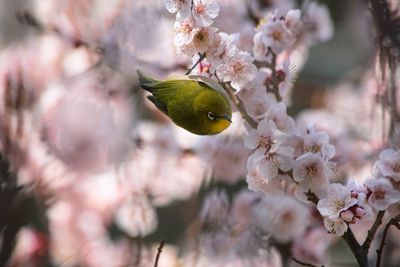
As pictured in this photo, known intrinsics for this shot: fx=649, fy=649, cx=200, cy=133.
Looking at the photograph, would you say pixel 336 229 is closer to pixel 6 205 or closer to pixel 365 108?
pixel 6 205

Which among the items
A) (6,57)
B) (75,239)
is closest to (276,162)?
(75,239)

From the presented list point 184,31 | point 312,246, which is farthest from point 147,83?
point 312,246

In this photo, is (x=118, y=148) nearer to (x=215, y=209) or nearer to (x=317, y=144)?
(x=215, y=209)

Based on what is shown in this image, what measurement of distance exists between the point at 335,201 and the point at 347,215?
21mm

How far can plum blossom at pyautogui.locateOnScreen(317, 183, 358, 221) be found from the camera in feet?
2.27

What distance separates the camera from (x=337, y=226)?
2.27ft

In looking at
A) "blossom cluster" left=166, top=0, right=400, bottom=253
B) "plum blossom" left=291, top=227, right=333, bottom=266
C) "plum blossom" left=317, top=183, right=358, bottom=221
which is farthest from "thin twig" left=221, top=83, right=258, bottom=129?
"plum blossom" left=291, top=227, right=333, bottom=266

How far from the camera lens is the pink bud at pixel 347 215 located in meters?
0.69

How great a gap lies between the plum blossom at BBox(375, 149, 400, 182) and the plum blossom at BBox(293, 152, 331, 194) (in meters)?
0.06

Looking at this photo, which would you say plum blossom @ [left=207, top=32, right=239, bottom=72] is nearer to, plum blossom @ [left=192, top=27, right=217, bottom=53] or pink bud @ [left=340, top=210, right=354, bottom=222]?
plum blossom @ [left=192, top=27, right=217, bottom=53]

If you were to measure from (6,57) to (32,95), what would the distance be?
9.2 inches

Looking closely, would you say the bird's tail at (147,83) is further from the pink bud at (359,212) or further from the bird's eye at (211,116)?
the pink bud at (359,212)

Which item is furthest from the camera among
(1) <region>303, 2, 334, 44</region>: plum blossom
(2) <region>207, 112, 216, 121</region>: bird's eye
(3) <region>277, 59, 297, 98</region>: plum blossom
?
(1) <region>303, 2, 334, 44</region>: plum blossom

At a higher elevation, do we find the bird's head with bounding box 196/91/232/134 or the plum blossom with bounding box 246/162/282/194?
the bird's head with bounding box 196/91/232/134
